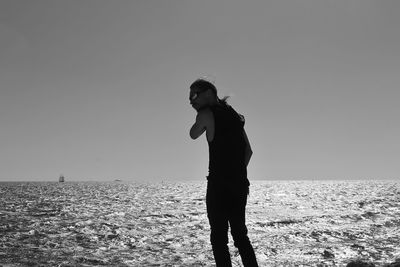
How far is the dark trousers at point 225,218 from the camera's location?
4.94m

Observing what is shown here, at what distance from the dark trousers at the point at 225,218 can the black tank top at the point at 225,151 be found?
12 cm

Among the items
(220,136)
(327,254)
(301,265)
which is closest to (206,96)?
(220,136)

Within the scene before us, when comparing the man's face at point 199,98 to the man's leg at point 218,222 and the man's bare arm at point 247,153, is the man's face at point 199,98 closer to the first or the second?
the man's bare arm at point 247,153

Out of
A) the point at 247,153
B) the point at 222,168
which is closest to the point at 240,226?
the point at 222,168

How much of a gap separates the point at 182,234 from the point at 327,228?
8.41 m

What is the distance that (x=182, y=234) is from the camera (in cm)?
1995

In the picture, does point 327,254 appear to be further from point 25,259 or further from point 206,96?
point 206,96

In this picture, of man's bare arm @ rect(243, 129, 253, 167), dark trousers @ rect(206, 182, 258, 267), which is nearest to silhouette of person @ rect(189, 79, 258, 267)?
dark trousers @ rect(206, 182, 258, 267)

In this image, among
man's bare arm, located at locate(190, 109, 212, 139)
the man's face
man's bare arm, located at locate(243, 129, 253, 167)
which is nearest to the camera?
man's bare arm, located at locate(190, 109, 212, 139)

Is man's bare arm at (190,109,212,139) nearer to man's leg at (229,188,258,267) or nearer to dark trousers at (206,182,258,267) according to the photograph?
dark trousers at (206,182,258,267)

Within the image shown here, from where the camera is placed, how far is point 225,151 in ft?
16.4

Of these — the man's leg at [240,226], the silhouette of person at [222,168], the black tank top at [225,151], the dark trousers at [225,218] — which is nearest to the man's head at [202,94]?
the silhouette of person at [222,168]

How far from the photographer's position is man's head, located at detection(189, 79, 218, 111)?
16.5ft

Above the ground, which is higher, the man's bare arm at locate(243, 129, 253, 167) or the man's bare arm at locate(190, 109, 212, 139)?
the man's bare arm at locate(190, 109, 212, 139)
